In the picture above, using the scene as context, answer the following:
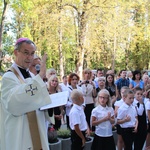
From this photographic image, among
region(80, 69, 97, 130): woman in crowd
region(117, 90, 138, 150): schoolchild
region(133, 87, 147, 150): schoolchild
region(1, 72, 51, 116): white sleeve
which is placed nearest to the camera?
region(1, 72, 51, 116): white sleeve

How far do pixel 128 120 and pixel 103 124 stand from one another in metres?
0.49

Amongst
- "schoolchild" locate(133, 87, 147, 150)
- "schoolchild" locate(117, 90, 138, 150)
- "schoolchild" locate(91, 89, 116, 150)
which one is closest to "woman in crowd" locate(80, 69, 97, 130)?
"schoolchild" locate(133, 87, 147, 150)

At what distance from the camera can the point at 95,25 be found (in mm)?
17234

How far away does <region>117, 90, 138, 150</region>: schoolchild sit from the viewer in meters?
4.52

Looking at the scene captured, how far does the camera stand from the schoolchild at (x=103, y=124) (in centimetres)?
421

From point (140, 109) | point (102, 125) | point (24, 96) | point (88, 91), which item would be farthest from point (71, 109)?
point (24, 96)

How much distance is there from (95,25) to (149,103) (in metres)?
12.8

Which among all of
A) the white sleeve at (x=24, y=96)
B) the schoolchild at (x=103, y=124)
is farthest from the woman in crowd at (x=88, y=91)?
the white sleeve at (x=24, y=96)

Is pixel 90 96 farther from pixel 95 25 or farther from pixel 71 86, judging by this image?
pixel 95 25

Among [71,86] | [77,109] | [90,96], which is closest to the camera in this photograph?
[77,109]

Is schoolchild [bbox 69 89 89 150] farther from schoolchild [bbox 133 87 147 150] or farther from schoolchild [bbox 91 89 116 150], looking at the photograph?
schoolchild [bbox 133 87 147 150]

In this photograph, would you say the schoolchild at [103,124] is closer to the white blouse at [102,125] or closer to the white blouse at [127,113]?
the white blouse at [102,125]

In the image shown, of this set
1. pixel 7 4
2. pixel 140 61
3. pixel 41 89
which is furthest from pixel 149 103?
pixel 140 61

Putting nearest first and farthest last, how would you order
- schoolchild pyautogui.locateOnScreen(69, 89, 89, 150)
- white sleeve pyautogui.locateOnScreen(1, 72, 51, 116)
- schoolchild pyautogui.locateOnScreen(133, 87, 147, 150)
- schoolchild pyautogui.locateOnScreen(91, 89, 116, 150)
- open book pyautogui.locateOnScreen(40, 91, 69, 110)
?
white sleeve pyautogui.locateOnScreen(1, 72, 51, 116)
open book pyautogui.locateOnScreen(40, 91, 69, 110)
schoolchild pyautogui.locateOnScreen(69, 89, 89, 150)
schoolchild pyautogui.locateOnScreen(91, 89, 116, 150)
schoolchild pyautogui.locateOnScreen(133, 87, 147, 150)
